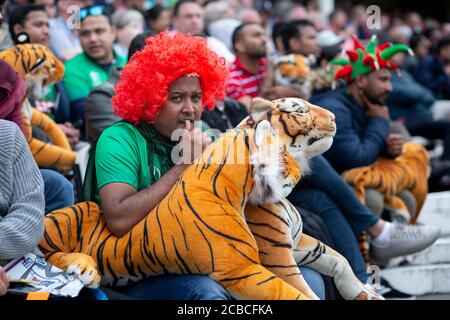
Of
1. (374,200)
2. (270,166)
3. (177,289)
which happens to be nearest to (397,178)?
(374,200)

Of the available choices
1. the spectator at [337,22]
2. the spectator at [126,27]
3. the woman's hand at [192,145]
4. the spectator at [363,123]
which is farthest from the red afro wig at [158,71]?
the spectator at [337,22]

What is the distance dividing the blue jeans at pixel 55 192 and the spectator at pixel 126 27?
11.9ft

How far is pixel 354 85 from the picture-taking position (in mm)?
5914

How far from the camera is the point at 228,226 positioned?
10.9ft

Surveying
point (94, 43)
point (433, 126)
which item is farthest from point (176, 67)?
point (433, 126)

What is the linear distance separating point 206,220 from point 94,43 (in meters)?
3.29

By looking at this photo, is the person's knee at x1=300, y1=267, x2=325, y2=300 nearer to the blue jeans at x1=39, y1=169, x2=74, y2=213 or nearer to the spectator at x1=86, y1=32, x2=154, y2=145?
the blue jeans at x1=39, y1=169, x2=74, y2=213

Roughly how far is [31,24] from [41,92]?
1.14m

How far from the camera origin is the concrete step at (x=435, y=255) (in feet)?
20.4

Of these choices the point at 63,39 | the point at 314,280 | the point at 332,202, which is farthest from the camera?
the point at 63,39

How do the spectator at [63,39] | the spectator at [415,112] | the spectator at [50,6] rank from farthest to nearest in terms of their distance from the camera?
the spectator at [415,112] < the spectator at [50,6] < the spectator at [63,39]

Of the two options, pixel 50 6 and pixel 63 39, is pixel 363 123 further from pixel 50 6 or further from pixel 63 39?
pixel 50 6

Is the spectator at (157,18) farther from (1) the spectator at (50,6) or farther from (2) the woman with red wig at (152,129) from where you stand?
(2) the woman with red wig at (152,129)
